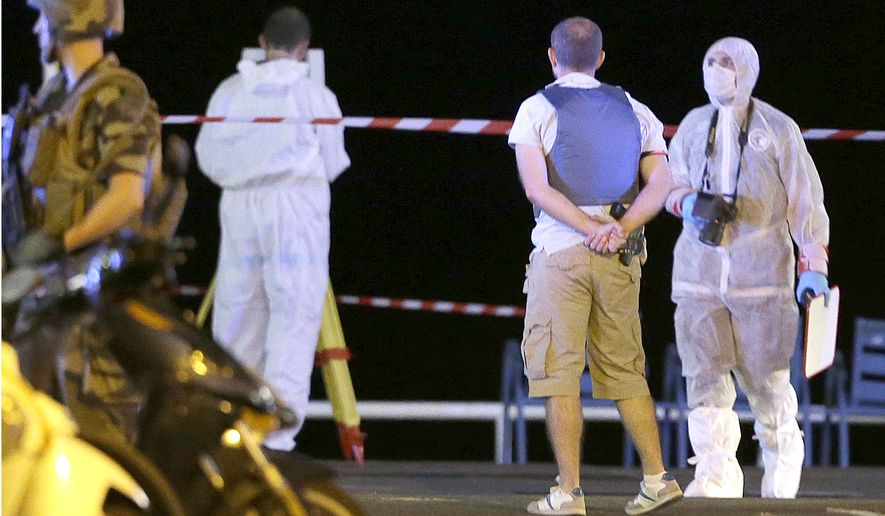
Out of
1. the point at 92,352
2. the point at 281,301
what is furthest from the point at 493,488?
the point at 92,352

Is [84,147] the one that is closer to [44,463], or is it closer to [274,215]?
[44,463]

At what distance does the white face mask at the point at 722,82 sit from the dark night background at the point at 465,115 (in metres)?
4.71

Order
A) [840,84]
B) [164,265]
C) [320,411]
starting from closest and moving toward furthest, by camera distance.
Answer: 1. [164,265]
2. [320,411]
3. [840,84]

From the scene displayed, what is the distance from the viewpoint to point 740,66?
6.91 m

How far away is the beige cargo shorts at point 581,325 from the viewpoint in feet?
19.9

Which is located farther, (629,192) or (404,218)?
(404,218)

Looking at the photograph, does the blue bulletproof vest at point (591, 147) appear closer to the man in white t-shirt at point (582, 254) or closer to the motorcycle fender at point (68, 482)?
the man in white t-shirt at point (582, 254)

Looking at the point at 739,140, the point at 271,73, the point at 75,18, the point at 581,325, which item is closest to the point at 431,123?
the point at 271,73

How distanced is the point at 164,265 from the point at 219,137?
475cm

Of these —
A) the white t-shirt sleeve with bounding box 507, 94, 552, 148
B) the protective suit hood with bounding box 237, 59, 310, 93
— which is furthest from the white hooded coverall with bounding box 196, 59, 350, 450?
the white t-shirt sleeve with bounding box 507, 94, 552, 148

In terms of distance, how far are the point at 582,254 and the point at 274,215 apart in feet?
7.58

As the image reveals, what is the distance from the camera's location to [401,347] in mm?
12602

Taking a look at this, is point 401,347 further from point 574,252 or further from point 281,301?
point 574,252

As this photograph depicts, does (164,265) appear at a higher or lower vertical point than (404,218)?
higher
